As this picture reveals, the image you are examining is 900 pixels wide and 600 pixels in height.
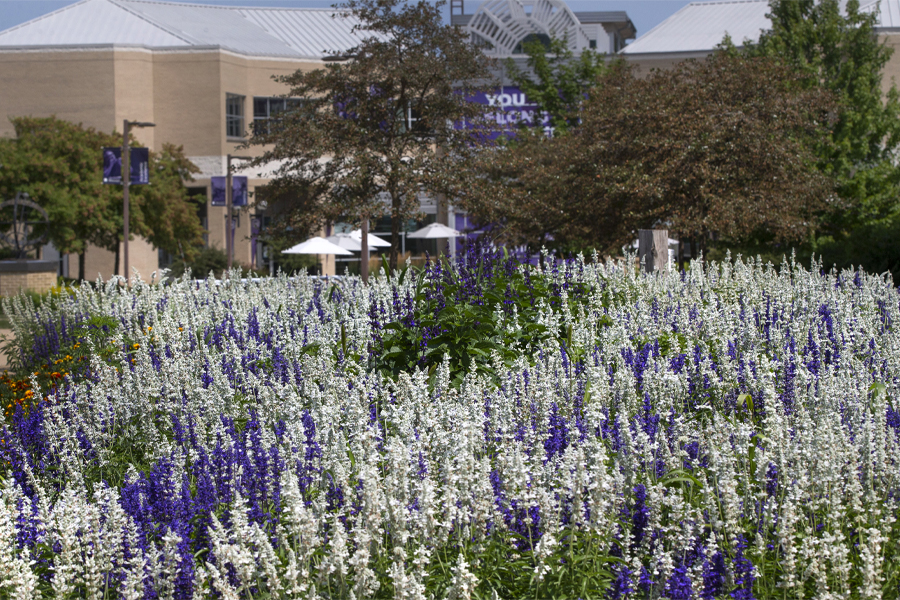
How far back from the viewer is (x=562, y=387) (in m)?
5.45

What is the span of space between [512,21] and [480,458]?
161 ft

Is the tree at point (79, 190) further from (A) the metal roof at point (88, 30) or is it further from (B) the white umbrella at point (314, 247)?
(B) the white umbrella at point (314, 247)

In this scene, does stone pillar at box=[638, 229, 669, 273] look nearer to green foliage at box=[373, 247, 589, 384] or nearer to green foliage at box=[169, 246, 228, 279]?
green foliage at box=[373, 247, 589, 384]

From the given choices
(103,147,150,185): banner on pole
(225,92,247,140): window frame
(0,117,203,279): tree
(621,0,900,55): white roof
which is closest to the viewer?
(103,147,150,185): banner on pole

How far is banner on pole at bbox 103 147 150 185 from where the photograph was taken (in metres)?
30.7

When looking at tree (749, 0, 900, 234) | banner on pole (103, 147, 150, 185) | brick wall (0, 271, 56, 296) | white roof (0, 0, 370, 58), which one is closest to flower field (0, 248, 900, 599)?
brick wall (0, 271, 56, 296)

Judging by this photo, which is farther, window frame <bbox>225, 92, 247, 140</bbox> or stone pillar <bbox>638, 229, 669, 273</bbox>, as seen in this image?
window frame <bbox>225, 92, 247, 140</bbox>

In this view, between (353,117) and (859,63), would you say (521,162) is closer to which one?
(353,117)

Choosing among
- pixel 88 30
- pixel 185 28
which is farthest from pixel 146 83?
pixel 185 28

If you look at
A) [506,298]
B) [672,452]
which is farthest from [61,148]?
[672,452]

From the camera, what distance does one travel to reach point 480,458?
4.39 m

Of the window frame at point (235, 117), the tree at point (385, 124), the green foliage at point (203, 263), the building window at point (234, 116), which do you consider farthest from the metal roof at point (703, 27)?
the tree at point (385, 124)

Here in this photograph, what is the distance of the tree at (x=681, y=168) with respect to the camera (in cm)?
1745

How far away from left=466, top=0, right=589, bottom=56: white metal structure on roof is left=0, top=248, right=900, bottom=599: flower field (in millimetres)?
43942
